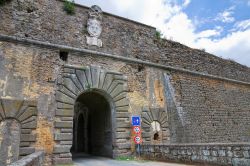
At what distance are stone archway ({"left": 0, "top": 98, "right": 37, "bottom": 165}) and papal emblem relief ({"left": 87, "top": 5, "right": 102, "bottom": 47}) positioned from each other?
3.30 metres

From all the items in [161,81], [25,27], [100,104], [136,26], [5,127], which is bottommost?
[5,127]

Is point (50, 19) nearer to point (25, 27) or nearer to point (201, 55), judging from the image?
point (25, 27)

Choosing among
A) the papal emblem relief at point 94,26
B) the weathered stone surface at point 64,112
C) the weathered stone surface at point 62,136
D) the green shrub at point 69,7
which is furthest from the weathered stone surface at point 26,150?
the green shrub at point 69,7

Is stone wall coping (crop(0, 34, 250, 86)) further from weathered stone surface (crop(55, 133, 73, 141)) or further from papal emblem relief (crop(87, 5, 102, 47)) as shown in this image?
weathered stone surface (crop(55, 133, 73, 141))

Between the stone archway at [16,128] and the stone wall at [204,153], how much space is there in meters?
3.78

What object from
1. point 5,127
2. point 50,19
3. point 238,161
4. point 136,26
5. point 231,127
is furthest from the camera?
point 231,127

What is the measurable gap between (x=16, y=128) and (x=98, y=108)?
4111mm

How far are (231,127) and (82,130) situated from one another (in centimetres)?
791

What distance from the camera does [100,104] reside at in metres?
10.4

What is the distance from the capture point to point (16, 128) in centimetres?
723

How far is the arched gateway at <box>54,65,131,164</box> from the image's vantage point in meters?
8.02

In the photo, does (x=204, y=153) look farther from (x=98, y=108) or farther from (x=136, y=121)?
(x=98, y=108)

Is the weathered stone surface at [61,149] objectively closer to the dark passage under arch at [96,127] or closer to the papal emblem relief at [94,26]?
the dark passage under arch at [96,127]

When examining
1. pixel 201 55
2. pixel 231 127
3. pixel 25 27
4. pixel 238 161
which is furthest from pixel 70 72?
pixel 231 127
